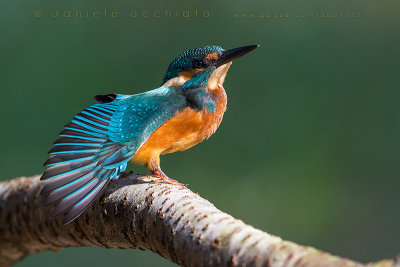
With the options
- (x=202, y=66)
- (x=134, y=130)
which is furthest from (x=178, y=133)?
(x=202, y=66)

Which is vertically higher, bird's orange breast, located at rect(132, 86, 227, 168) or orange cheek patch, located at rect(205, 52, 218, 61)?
orange cheek patch, located at rect(205, 52, 218, 61)

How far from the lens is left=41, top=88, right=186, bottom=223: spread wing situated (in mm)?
1877

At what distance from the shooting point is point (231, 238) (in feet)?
4.26

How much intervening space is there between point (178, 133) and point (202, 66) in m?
0.36

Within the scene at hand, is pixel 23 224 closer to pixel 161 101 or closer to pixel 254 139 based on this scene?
pixel 161 101

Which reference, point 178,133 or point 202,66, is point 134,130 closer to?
point 178,133

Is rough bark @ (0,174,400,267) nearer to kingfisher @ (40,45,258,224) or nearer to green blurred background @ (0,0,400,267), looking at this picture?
kingfisher @ (40,45,258,224)

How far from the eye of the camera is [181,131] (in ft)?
7.74

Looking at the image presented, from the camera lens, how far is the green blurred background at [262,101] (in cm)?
413

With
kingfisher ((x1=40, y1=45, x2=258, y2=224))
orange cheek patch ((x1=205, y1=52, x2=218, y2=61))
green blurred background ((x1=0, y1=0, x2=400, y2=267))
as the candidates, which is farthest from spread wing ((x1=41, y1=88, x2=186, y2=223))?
green blurred background ((x1=0, y1=0, x2=400, y2=267))

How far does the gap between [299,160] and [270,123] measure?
0.36 m

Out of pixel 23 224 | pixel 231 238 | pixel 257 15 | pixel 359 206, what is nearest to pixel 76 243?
pixel 23 224

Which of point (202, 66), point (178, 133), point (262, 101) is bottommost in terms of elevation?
point (262, 101)

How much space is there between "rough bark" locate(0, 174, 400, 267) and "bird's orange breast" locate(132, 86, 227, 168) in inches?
12.2
